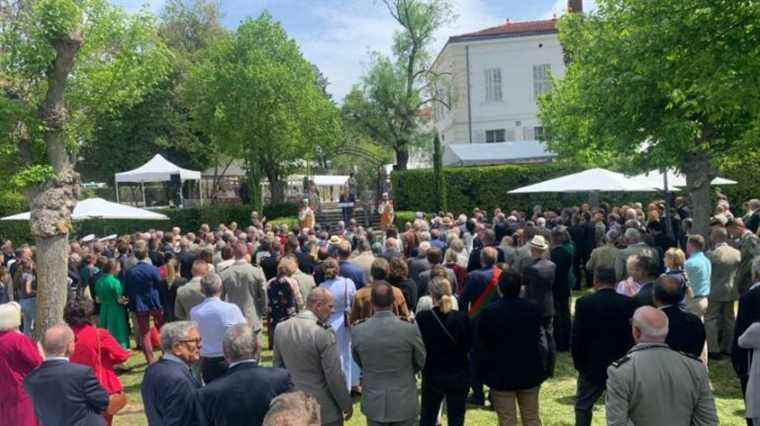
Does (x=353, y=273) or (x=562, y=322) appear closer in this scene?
(x=353, y=273)

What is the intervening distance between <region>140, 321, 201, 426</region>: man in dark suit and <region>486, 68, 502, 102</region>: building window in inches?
1580

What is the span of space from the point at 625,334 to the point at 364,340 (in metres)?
2.28

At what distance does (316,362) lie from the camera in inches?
202

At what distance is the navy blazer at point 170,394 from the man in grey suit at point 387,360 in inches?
56.8

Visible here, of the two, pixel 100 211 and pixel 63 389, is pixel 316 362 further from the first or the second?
pixel 100 211

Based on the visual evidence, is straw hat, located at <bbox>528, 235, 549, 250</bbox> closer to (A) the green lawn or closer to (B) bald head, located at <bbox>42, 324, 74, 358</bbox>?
(A) the green lawn

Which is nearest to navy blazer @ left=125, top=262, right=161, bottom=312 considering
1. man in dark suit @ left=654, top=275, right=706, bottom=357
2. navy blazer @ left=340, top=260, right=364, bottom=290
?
navy blazer @ left=340, top=260, right=364, bottom=290

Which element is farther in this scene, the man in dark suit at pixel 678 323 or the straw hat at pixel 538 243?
the straw hat at pixel 538 243

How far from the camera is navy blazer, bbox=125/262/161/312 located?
10016mm

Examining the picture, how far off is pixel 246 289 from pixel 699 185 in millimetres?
9054

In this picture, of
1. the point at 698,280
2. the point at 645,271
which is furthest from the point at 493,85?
the point at 645,271

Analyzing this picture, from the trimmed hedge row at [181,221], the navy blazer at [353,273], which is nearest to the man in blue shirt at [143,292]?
the navy blazer at [353,273]

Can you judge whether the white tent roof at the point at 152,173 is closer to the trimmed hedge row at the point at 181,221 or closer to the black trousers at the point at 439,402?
the trimmed hedge row at the point at 181,221

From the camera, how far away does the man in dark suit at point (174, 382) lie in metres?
4.21
